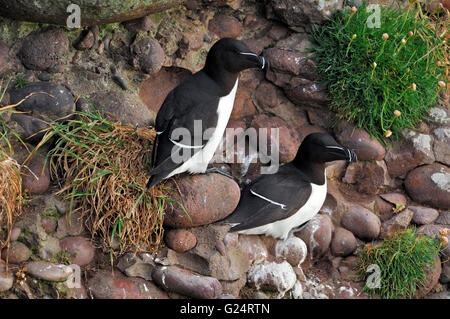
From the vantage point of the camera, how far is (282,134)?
4.72 m

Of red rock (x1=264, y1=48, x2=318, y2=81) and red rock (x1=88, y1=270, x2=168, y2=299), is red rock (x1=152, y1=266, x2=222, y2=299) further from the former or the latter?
red rock (x1=264, y1=48, x2=318, y2=81)

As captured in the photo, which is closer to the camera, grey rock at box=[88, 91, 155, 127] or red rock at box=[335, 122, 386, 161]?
grey rock at box=[88, 91, 155, 127]

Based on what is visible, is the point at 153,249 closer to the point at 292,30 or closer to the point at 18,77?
the point at 18,77

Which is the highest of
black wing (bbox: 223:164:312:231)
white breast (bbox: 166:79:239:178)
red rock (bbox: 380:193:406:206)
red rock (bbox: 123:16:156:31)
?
red rock (bbox: 123:16:156:31)

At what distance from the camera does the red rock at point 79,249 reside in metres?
3.61

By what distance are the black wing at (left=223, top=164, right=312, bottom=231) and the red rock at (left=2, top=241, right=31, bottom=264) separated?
1302 millimetres

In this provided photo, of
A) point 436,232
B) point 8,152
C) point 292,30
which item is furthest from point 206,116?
point 436,232

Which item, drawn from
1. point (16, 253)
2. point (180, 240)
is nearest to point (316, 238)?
point (180, 240)

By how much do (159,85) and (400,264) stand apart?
2.25 metres

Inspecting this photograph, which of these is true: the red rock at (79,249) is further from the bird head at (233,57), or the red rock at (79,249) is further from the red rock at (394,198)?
the red rock at (394,198)

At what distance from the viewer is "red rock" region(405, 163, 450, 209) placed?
4.70 m

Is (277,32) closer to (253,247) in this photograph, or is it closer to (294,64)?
(294,64)

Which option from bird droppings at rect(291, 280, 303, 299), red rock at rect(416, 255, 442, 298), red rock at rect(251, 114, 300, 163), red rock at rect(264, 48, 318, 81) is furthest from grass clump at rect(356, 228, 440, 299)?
red rock at rect(264, 48, 318, 81)

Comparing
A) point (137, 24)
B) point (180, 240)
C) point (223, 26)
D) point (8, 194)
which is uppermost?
point (137, 24)
